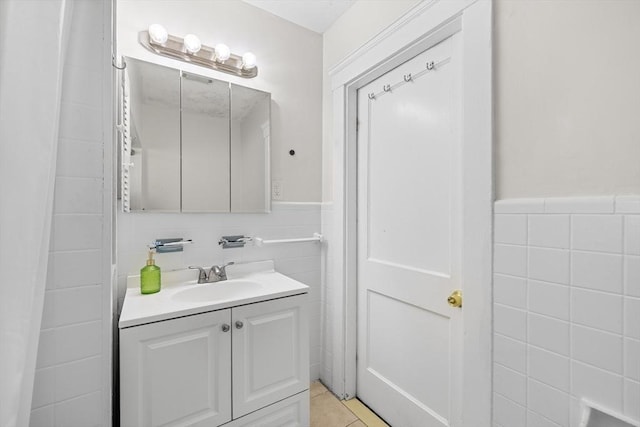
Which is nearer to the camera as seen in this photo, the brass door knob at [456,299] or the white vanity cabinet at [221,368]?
the white vanity cabinet at [221,368]

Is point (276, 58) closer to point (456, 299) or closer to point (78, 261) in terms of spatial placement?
point (78, 261)

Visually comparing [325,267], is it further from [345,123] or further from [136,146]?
[136,146]

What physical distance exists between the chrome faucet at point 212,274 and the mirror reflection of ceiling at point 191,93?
834 mm

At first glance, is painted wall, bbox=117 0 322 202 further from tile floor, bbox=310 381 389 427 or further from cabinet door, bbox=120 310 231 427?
tile floor, bbox=310 381 389 427

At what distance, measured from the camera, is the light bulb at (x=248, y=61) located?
1.64 m

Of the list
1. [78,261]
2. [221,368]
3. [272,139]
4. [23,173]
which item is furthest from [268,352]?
[272,139]

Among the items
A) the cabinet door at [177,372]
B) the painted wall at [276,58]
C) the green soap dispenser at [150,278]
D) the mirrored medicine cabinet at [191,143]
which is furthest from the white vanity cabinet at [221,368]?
the painted wall at [276,58]

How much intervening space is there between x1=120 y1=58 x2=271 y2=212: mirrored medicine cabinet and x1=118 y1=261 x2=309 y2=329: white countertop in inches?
13.5

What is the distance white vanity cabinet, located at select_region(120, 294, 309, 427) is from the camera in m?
1.02

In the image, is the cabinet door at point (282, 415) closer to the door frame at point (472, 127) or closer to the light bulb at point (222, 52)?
the door frame at point (472, 127)

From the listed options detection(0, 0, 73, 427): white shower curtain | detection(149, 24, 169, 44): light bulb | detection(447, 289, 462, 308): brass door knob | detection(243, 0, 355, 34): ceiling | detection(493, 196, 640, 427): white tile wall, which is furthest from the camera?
detection(243, 0, 355, 34): ceiling

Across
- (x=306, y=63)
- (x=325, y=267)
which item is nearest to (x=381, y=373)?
(x=325, y=267)

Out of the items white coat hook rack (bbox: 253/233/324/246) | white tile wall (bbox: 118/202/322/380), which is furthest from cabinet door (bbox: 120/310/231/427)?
white coat hook rack (bbox: 253/233/324/246)

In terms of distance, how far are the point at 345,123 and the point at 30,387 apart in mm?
1645
